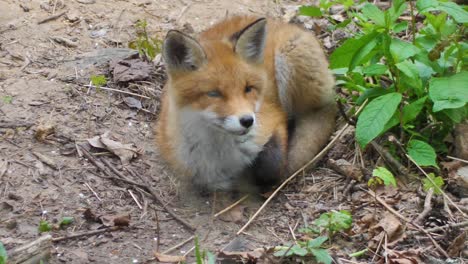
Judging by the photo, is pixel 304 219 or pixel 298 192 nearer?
pixel 304 219

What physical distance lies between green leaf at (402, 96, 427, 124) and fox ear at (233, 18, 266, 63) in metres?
1.08

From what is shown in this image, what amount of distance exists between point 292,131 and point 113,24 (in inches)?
84.6

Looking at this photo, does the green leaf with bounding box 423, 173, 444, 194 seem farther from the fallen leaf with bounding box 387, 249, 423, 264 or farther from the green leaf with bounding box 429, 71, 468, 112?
the fallen leaf with bounding box 387, 249, 423, 264

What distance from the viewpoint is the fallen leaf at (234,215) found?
194 inches

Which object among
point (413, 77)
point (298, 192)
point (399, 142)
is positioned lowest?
point (298, 192)

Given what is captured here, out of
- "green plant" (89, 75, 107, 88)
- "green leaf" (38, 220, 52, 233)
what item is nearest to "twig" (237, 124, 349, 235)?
"green leaf" (38, 220, 52, 233)

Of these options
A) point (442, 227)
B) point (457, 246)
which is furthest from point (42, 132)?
point (457, 246)

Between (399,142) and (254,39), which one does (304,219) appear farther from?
(254,39)

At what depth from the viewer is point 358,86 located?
216 inches

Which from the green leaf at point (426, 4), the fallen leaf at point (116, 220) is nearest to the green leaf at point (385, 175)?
the green leaf at point (426, 4)

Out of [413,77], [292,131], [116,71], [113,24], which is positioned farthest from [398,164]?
[113,24]

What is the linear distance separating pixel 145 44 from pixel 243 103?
2136mm

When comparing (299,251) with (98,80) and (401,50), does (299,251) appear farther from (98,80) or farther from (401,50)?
(98,80)

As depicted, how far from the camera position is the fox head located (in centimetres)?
465
